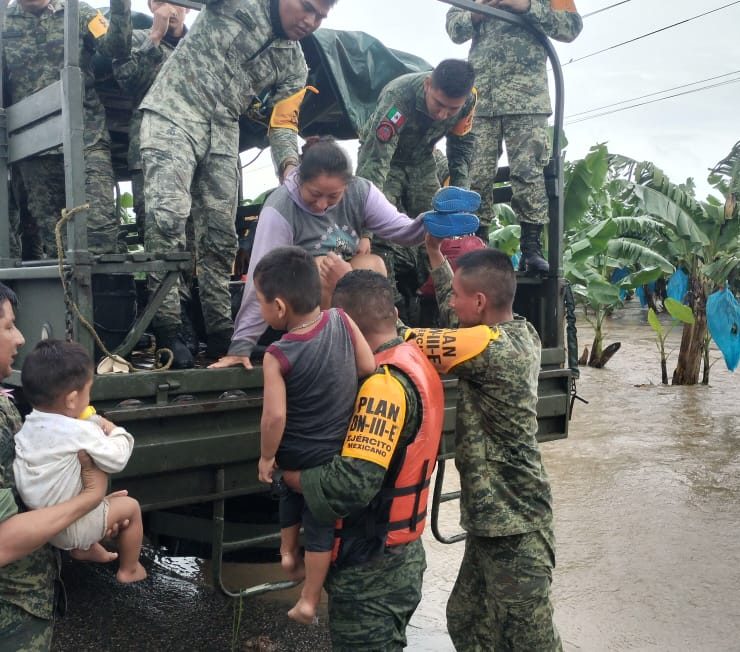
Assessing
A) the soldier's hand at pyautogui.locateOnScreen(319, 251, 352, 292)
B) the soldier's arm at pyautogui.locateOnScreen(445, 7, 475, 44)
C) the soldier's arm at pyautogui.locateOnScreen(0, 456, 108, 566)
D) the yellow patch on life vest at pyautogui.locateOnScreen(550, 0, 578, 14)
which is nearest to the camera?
the soldier's arm at pyautogui.locateOnScreen(0, 456, 108, 566)

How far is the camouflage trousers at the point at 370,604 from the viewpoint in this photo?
1.88 metres

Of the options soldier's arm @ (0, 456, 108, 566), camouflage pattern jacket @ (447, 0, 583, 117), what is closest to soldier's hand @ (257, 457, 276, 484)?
soldier's arm @ (0, 456, 108, 566)

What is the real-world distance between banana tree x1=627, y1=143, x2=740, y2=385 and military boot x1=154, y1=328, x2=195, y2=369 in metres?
7.84

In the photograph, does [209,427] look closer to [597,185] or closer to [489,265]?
[489,265]

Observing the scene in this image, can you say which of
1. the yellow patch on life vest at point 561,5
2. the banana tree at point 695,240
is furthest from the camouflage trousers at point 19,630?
the banana tree at point 695,240

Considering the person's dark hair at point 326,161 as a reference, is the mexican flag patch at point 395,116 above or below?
above

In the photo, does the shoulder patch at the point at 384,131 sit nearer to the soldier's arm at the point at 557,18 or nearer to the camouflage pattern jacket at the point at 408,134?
the camouflage pattern jacket at the point at 408,134

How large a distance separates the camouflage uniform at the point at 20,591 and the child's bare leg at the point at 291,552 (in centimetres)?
57

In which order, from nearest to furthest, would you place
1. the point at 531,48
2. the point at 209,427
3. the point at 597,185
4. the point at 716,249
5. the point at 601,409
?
the point at 209,427 → the point at 531,48 → the point at 597,185 → the point at 601,409 → the point at 716,249

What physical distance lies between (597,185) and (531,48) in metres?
4.26

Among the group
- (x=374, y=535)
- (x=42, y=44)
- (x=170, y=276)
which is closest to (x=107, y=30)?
(x=42, y=44)

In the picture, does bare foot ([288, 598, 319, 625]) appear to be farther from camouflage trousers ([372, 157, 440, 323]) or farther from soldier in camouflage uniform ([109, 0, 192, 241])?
soldier in camouflage uniform ([109, 0, 192, 241])

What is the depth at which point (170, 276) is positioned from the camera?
232 centimetres

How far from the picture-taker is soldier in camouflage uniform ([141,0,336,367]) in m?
2.81
